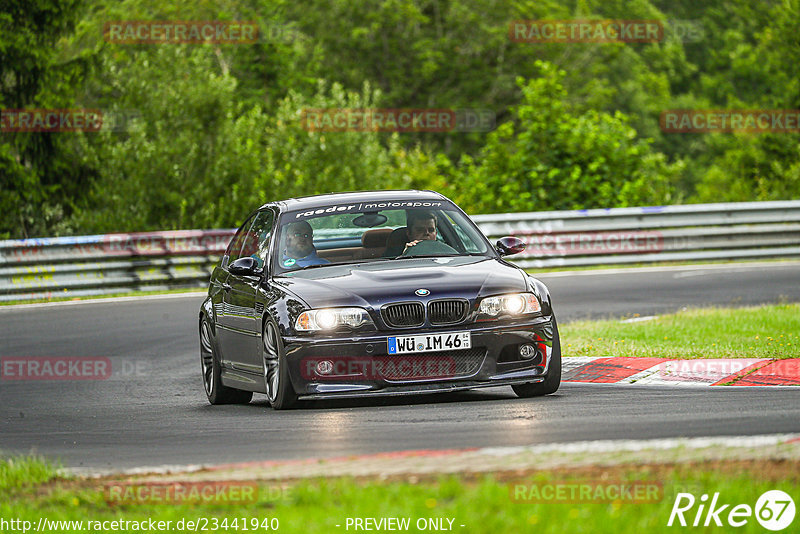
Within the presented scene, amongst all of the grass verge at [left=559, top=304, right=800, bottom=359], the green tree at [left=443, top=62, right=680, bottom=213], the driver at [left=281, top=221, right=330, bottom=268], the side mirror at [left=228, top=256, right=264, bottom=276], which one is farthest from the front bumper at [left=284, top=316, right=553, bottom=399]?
the green tree at [left=443, top=62, right=680, bottom=213]

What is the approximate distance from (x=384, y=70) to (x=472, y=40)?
3.94 m

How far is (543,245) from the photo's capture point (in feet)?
77.9

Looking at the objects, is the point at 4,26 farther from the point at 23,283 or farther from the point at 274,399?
the point at 274,399

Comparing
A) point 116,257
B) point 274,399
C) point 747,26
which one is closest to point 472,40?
point 747,26

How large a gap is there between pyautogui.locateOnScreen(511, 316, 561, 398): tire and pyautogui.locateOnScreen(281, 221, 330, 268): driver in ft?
5.74

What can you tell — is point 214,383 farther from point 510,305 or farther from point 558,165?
point 558,165

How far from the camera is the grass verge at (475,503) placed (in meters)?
5.29

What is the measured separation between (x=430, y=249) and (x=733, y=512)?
18.4 feet

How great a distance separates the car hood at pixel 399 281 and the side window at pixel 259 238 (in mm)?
811

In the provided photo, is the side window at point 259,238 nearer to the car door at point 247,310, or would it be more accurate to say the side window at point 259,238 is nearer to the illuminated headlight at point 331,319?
the car door at point 247,310

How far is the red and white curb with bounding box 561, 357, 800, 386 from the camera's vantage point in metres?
10.6

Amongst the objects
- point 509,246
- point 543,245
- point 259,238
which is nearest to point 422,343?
point 509,246

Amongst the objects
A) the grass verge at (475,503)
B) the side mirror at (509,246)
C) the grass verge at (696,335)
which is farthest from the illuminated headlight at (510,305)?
the grass verge at (475,503)

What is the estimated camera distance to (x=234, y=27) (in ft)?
169
